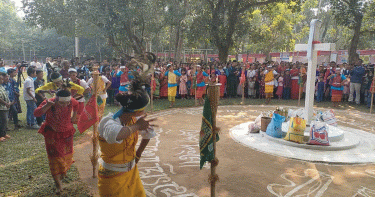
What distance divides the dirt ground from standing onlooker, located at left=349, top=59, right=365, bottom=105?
8.27 m

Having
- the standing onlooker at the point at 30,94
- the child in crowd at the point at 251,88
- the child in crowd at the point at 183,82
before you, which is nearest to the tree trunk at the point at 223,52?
the child in crowd at the point at 251,88

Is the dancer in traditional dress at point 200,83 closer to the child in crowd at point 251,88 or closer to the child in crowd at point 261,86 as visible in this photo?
the child in crowd at point 251,88

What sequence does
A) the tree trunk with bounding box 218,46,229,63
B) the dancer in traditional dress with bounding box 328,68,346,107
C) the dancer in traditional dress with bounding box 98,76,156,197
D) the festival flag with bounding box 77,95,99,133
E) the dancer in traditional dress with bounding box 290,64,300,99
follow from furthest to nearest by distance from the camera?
the tree trunk with bounding box 218,46,229,63, the dancer in traditional dress with bounding box 290,64,300,99, the dancer in traditional dress with bounding box 328,68,346,107, the festival flag with bounding box 77,95,99,133, the dancer in traditional dress with bounding box 98,76,156,197

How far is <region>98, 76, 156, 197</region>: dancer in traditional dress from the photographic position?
2.60 meters

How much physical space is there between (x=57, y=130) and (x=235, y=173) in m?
3.06

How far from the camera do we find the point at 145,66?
9.54 ft

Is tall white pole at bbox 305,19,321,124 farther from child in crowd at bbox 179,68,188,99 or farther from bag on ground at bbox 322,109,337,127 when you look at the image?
child in crowd at bbox 179,68,188,99

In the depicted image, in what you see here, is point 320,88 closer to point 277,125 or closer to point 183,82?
point 183,82

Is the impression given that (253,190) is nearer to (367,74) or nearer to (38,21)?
(367,74)

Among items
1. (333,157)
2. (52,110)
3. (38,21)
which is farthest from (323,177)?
(38,21)

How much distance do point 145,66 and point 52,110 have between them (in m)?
2.10

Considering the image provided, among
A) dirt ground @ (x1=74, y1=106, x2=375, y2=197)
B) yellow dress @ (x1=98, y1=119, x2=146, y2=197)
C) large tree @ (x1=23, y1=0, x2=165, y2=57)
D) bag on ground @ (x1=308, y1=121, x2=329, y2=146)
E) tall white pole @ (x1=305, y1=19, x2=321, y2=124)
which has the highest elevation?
large tree @ (x1=23, y1=0, x2=165, y2=57)

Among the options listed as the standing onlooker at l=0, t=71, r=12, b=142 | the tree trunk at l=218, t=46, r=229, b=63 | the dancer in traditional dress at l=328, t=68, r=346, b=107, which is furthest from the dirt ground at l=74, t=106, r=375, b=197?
the tree trunk at l=218, t=46, r=229, b=63

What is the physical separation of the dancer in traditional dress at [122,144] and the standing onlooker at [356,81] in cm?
1243
